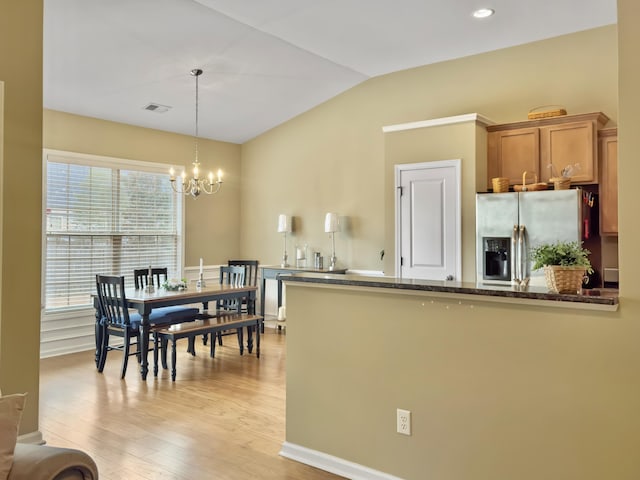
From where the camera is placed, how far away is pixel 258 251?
8.00 meters

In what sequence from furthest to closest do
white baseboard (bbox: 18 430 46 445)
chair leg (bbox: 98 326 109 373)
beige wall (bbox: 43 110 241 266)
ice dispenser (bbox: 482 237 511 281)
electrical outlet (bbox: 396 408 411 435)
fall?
1. beige wall (bbox: 43 110 241 266)
2. chair leg (bbox: 98 326 109 373)
3. ice dispenser (bbox: 482 237 511 281)
4. white baseboard (bbox: 18 430 46 445)
5. electrical outlet (bbox: 396 408 411 435)

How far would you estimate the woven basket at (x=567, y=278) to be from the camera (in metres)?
2.30

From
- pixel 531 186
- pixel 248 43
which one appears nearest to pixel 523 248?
pixel 531 186

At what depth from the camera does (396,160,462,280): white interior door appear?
522 centimetres

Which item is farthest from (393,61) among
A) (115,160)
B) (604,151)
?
(115,160)

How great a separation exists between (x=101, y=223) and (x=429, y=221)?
4044mm

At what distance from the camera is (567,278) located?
231 cm

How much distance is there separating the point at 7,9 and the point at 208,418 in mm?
3100

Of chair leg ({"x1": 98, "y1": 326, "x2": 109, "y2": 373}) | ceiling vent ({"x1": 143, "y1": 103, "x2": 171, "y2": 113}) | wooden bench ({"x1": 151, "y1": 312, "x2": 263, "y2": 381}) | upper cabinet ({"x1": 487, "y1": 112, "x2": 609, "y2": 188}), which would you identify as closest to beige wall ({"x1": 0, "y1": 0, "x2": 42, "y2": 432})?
wooden bench ({"x1": 151, "y1": 312, "x2": 263, "y2": 381})

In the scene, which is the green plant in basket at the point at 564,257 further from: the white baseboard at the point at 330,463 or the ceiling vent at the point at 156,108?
the ceiling vent at the point at 156,108

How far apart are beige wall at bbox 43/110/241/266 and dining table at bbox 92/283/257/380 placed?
177 centimetres

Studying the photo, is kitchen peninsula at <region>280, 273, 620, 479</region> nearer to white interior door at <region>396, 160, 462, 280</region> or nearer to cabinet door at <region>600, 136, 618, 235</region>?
white interior door at <region>396, 160, 462, 280</region>

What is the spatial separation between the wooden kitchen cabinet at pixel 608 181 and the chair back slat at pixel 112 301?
4473 millimetres

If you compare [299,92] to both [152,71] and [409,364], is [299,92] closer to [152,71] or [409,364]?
[152,71]
